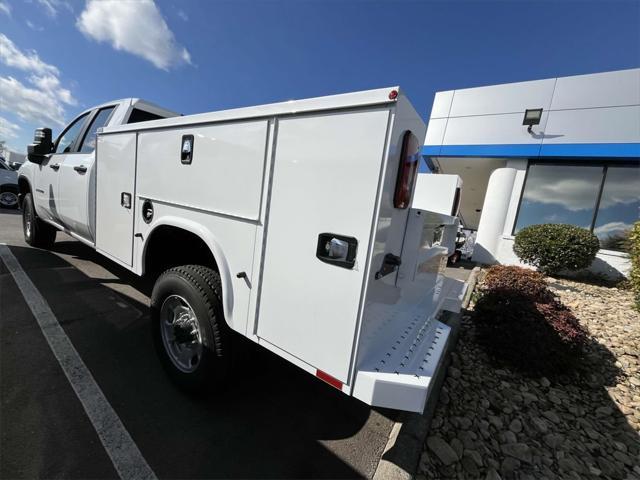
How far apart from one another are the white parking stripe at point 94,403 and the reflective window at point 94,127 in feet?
6.00

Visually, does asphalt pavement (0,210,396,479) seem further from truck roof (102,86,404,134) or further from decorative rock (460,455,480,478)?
truck roof (102,86,404,134)

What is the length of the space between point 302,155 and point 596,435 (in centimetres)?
309

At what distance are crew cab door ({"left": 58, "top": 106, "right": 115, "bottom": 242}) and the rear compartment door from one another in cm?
279

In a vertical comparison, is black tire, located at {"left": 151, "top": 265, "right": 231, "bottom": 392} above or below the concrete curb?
above

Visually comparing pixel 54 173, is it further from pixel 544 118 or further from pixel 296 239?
pixel 544 118

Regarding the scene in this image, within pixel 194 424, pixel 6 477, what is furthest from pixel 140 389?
pixel 6 477

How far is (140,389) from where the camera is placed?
222cm

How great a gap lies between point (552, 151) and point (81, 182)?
36.6ft

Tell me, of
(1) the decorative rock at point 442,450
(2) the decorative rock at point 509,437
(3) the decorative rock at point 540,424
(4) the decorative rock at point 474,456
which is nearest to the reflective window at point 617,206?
(3) the decorative rock at point 540,424

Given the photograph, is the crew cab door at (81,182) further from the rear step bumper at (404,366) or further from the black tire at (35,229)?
the rear step bumper at (404,366)

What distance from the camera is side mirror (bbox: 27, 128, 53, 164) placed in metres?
4.20

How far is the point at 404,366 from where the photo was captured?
1488mm

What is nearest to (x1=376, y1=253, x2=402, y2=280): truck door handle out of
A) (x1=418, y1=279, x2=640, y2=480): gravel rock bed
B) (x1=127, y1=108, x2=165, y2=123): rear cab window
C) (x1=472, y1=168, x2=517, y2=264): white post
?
(x1=418, y1=279, x2=640, y2=480): gravel rock bed

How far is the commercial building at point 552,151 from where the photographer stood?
802 cm
